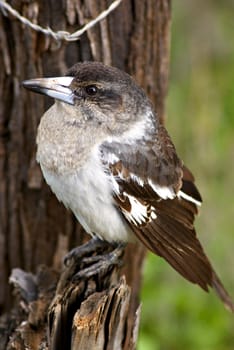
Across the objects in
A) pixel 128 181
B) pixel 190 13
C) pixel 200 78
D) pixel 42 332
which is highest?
pixel 190 13

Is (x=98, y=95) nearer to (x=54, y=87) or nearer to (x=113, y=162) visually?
(x=54, y=87)

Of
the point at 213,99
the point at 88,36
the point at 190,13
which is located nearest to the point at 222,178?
the point at 213,99

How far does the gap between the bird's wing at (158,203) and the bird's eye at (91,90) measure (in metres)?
0.25

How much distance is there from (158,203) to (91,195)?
0.41 meters

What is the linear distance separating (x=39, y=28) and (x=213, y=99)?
2.68m

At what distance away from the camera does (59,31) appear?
4961 mm

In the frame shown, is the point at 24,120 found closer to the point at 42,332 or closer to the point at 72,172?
the point at 72,172

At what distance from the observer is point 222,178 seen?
7000 millimetres

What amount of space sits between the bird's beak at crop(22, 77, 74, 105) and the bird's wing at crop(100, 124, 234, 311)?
0.30 metres

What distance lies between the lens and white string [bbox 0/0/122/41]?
4.91 metres

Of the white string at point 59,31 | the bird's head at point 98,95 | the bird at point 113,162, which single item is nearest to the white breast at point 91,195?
the bird at point 113,162

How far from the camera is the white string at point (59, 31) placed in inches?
193

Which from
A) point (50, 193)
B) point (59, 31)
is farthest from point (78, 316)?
point (59, 31)

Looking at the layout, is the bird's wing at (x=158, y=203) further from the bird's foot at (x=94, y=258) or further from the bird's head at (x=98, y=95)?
the bird's foot at (x=94, y=258)
